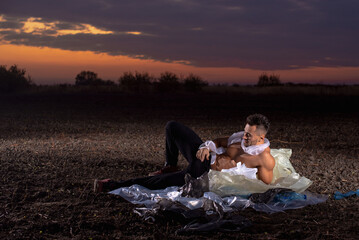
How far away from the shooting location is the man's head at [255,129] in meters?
4.75

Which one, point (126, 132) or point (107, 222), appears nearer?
point (107, 222)

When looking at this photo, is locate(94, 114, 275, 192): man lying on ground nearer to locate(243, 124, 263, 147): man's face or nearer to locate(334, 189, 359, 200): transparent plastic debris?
locate(243, 124, 263, 147): man's face

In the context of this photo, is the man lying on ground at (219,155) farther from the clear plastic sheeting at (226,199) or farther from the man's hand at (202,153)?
the clear plastic sheeting at (226,199)

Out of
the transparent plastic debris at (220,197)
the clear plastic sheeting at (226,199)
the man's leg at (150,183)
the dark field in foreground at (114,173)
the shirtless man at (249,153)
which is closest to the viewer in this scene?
the dark field in foreground at (114,173)

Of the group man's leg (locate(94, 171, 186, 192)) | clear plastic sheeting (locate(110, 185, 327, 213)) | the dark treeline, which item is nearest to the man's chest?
clear plastic sheeting (locate(110, 185, 327, 213))

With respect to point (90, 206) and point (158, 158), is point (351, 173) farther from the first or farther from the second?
point (90, 206)

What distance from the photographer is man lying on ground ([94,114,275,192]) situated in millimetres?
4848

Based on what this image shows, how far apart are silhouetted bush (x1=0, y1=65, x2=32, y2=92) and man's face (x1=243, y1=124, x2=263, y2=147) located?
2908 centimetres

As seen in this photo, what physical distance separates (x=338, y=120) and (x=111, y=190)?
10961mm

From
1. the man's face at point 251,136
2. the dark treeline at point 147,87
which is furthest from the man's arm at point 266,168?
the dark treeline at point 147,87

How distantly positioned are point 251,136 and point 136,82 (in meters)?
30.3

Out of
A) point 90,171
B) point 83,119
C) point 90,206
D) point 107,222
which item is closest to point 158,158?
point 90,171

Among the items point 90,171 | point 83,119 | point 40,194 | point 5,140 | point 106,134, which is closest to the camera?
point 40,194

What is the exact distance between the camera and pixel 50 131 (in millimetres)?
11008
